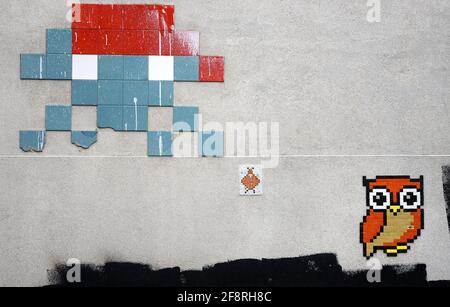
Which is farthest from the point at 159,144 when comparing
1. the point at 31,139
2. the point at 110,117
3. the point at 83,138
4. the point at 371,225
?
the point at 371,225

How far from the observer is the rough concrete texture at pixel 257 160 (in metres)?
2.63

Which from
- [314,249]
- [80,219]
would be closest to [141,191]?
[80,219]

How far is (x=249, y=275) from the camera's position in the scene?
2.68 m

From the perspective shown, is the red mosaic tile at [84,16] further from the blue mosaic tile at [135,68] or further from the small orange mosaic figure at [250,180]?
the small orange mosaic figure at [250,180]

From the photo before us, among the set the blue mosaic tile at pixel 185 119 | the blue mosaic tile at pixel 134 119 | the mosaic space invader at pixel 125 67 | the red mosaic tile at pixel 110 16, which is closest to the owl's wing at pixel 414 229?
the mosaic space invader at pixel 125 67

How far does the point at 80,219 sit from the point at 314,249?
141cm

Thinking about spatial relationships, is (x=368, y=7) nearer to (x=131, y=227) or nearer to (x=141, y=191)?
(x=141, y=191)

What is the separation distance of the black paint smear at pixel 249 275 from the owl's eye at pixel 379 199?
1.23 feet

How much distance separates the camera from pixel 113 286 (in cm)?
266

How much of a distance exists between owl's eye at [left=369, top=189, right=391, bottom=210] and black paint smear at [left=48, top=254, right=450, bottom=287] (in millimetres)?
375

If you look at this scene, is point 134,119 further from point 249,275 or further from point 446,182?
point 446,182

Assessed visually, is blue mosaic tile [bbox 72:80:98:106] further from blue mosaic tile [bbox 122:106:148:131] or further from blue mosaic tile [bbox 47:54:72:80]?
blue mosaic tile [bbox 122:106:148:131]

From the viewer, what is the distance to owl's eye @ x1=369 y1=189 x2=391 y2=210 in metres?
2.70

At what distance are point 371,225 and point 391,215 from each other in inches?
5.3
